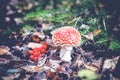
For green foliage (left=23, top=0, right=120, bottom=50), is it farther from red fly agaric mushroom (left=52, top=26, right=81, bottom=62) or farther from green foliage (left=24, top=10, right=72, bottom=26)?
red fly agaric mushroom (left=52, top=26, right=81, bottom=62)

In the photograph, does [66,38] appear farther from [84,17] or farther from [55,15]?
[55,15]

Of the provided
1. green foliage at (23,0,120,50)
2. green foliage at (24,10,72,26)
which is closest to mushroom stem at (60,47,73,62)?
green foliage at (23,0,120,50)

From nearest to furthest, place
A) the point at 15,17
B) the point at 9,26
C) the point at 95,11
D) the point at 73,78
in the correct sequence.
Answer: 1. the point at 73,78
2. the point at 95,11
3. the point at 9,26
4. the point at 15,17

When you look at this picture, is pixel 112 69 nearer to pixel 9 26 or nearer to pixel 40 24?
pixel 40 24

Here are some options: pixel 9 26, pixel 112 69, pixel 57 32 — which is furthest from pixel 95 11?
pixel 9 26

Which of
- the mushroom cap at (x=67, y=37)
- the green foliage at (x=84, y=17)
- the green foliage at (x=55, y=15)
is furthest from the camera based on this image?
the green foliage at (x=55, y=15)

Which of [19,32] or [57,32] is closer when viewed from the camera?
[57,32]

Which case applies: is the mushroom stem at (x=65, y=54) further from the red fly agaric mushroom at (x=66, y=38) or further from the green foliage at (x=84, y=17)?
the green foliage at (x=84, y=17)

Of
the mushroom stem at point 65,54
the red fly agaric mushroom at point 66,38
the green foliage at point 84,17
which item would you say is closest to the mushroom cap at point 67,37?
the red fly agaric mushroom at point 66,38
